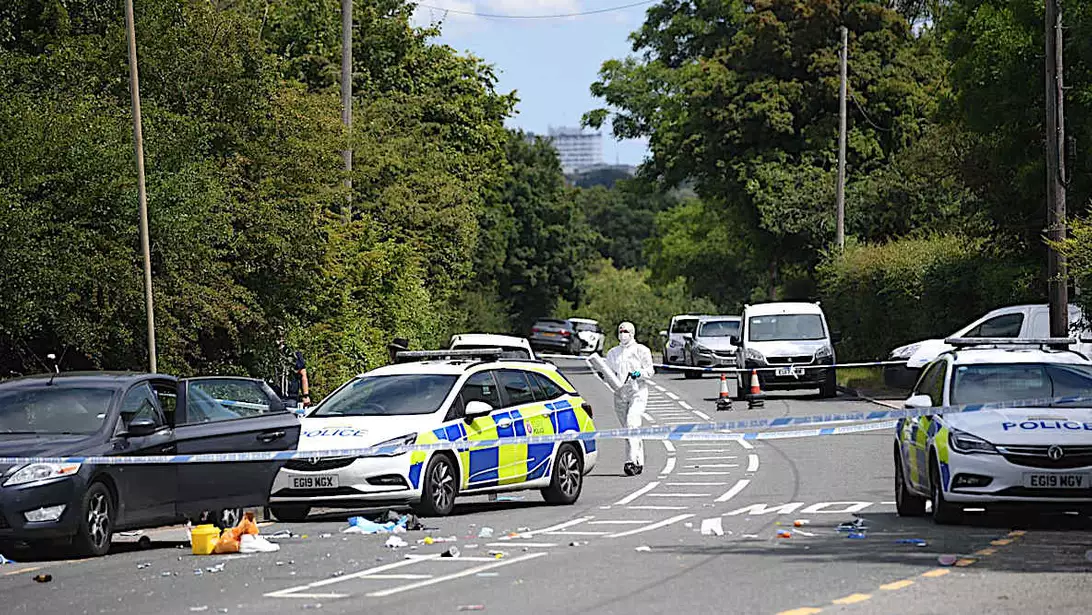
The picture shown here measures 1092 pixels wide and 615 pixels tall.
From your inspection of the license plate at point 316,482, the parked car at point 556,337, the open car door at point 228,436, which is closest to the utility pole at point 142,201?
the open car door at point 228,436

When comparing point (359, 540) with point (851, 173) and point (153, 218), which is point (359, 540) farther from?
point (851, 173)

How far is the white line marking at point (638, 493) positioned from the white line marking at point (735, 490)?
0.96 metres

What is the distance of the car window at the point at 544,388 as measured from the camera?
1820cm

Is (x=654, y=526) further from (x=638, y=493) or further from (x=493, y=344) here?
(x=493, y=344)

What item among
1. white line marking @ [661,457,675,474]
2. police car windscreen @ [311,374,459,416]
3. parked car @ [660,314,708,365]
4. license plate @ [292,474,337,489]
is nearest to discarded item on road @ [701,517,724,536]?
police car windscreen @ [311,374,459,416]

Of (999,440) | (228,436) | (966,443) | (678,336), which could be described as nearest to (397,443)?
(228,436)

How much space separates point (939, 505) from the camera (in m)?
14.5

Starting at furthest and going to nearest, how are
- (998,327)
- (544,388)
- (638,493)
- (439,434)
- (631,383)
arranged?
(998,327) < (631,383) < (638,493) < (544,388) < (439,434)

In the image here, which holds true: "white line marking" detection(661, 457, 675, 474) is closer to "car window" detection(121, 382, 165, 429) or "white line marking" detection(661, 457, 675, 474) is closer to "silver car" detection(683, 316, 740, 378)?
"car window" detection(121, 382, 165, 429)

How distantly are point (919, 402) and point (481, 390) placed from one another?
4.63 metres

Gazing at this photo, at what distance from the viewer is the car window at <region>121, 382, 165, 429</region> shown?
1426cm

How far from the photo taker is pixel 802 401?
35062 millimetres

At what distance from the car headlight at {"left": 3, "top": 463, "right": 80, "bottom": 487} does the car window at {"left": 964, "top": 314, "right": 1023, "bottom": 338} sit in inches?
776

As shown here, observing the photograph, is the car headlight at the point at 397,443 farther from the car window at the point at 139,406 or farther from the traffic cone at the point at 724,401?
the traffic cone at the point at 724,401
